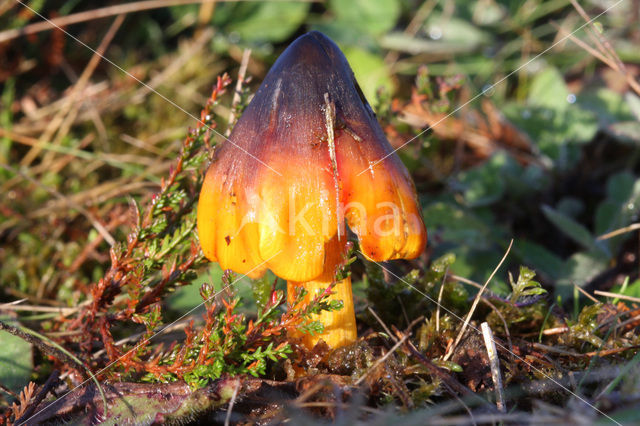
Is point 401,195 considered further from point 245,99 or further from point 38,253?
point 38,253

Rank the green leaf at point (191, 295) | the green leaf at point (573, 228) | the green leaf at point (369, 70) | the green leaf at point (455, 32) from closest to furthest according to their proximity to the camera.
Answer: the green leaf at point (191, 295) < the green leaf at point (573, 228) < the green leaf at point (369, 70) < the green leaf at point (455, 32)

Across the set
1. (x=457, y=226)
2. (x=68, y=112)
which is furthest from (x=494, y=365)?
(x=68, y=112)

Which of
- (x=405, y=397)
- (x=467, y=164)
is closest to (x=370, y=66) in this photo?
(x=467, y=164)

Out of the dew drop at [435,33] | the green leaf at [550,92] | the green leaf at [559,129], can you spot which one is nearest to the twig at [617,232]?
the green leaf at [559,129]

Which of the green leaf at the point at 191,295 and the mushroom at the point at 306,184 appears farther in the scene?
the green leaf at the point at 191,295

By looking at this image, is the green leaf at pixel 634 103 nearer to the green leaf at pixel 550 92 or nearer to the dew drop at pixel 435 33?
the green leaf at pixel 550 92

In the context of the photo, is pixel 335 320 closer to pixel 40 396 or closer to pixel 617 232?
pixel 40 396

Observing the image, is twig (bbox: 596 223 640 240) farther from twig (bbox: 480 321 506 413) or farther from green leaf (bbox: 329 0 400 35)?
green leaf (bbox: 329 0 400 35)

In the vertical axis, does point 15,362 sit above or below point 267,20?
below
